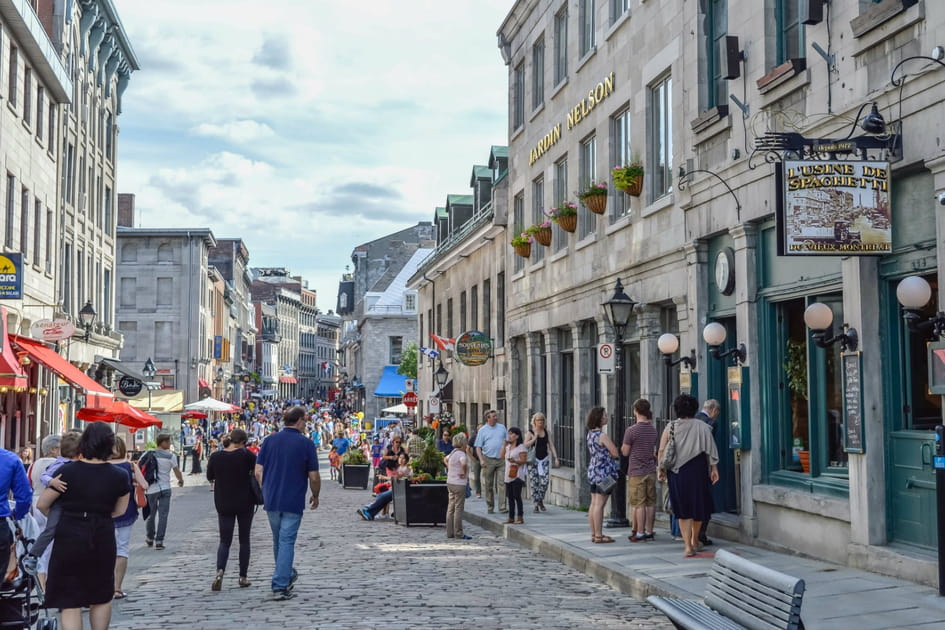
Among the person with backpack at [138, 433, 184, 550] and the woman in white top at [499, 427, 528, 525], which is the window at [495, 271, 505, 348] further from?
the person with backpack at [138, 433, 184, 550]

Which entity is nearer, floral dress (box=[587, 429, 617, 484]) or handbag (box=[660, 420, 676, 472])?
handbag (box=[660, 420, 676, 472])

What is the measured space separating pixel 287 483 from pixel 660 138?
950 cm

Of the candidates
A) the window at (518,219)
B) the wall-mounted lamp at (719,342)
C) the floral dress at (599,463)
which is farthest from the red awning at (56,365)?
the wall-mounted lamp at (719,342)

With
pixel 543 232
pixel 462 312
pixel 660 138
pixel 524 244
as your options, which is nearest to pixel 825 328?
pixel 660 138

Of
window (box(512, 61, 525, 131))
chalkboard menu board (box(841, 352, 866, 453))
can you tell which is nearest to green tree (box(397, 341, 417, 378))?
window (box(512, 61, 525, 131))

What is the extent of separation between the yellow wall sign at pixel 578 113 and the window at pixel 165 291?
43.4m

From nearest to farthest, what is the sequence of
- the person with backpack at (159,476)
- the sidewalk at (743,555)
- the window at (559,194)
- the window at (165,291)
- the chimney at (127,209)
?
the sidewalk at (743,555) → the person with backpack at (159,476) → the window at (559,194) → the window at (165,291) → the chimney at (127,209)

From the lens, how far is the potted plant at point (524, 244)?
2645cm

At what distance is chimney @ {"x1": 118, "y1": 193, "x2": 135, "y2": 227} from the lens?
2771 inches

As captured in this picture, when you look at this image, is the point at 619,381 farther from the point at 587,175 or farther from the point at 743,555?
the point at 587,175

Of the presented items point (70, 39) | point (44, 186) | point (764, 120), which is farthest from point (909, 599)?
point (70, 39)

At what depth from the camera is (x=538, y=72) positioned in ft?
87.8

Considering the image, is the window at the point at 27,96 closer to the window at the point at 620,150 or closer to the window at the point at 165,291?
the window at the point at 620,150

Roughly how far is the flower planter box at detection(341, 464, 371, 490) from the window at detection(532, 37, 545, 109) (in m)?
11.9
